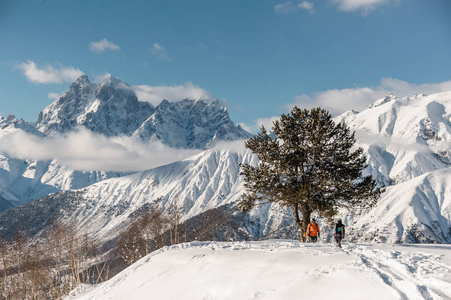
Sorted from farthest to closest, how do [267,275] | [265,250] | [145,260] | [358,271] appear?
[145,260] → [265,250] → [267,275] → [358,271]

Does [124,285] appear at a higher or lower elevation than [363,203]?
lower

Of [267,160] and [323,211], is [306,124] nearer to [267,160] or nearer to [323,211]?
[267,160]

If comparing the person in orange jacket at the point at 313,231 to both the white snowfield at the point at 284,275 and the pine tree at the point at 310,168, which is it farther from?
the white snowfield at the point at 284,275

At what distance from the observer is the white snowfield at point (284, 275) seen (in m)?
11.8

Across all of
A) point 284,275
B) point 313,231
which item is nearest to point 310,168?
point 313,231

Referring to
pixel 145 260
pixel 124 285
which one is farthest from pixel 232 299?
pixel 145 260

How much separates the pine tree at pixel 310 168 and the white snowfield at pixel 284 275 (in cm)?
1017

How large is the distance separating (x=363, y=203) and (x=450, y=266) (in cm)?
1898

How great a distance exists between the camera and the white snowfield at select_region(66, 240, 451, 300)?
1177 cm

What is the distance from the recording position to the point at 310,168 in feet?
99.7

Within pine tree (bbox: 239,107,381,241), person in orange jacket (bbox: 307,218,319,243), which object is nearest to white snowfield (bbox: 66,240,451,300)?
person in orange jacket (bbox: 307,218,319,243)

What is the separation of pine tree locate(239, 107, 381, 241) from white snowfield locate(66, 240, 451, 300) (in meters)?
10.2

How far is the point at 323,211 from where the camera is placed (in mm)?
29375

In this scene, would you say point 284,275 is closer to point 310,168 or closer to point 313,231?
point 313,231
